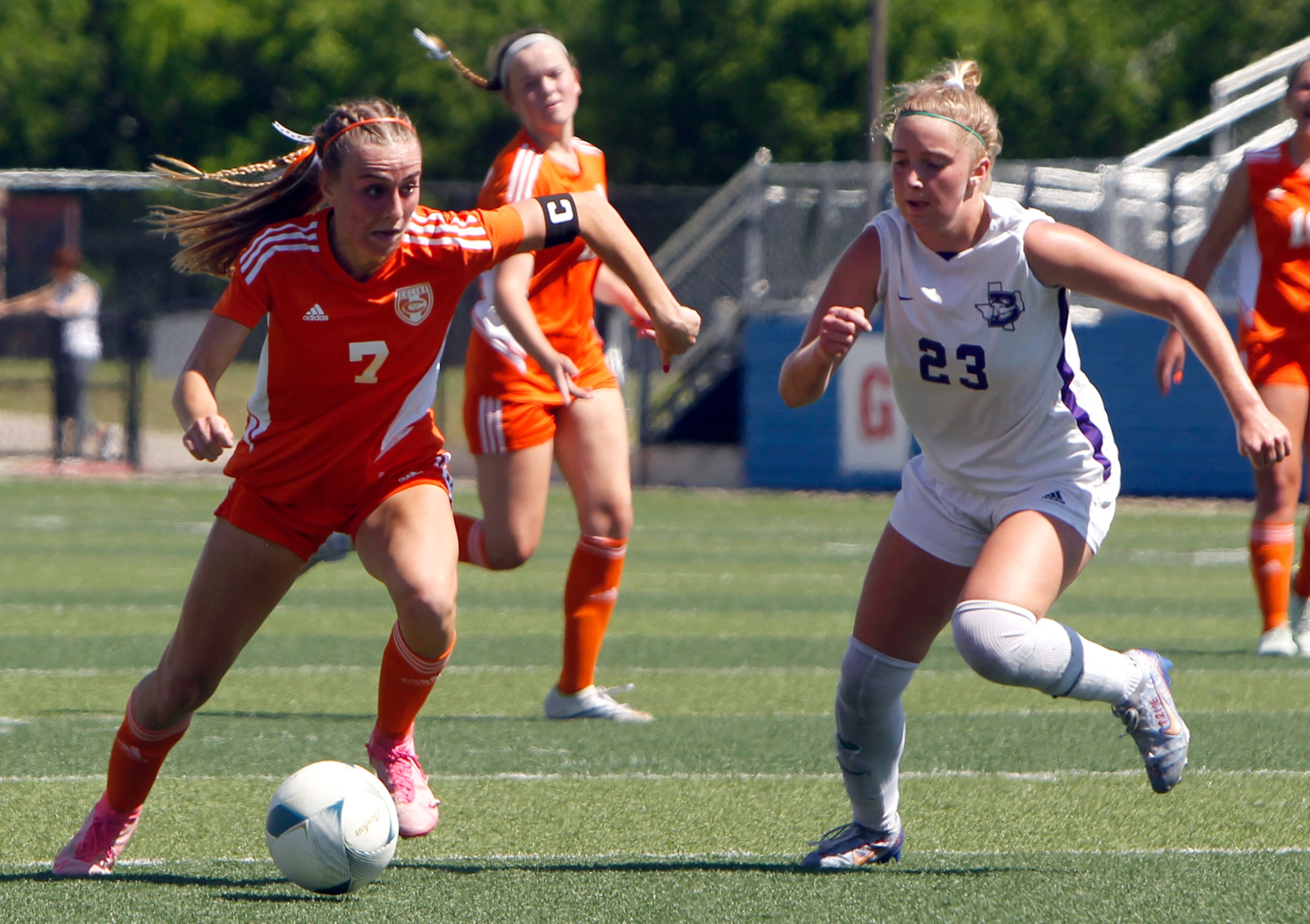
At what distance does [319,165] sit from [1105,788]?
2.70 metres

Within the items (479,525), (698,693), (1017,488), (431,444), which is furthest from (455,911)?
(698,693)

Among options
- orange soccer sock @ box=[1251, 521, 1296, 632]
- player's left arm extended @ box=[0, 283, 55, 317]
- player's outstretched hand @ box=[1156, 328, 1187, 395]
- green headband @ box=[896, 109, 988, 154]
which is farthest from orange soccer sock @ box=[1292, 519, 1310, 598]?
player's left arm extended @ box=[0, 283, 55, 317]

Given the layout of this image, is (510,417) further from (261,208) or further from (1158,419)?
(1158,419)

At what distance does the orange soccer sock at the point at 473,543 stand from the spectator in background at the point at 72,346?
12.7 meters

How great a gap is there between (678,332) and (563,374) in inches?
29.4

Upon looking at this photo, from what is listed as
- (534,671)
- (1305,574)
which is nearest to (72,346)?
(534,671)

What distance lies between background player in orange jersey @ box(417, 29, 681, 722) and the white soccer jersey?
2.07m

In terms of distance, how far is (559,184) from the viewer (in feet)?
20.3

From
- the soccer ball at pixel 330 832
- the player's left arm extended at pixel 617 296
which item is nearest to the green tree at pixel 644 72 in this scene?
the player's left arm extended at pixel 617 296

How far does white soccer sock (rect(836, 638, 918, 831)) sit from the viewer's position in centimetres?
415

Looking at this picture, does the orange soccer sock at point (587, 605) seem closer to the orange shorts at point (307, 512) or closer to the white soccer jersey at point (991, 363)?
the orange shorts at point (307, 512)

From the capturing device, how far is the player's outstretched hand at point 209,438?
→ 378 centimetres

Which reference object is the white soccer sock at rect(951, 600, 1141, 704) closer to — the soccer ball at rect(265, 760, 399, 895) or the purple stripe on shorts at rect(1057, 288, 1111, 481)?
the purple stripe on shorts at rect(1057, 288, 1111, 481)

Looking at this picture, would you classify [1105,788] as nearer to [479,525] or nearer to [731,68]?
[479,525]
